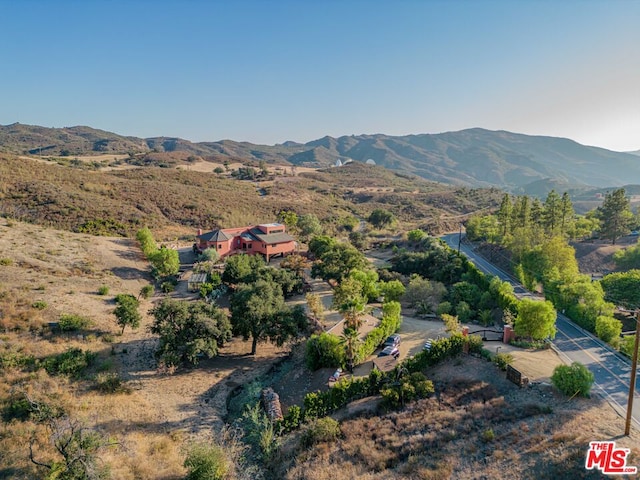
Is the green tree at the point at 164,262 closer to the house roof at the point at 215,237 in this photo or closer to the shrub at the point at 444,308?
the house roof at the point at 215,237

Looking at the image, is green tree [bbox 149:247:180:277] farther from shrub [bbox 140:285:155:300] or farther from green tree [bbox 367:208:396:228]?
green tree [bbox 367:208:396:228]

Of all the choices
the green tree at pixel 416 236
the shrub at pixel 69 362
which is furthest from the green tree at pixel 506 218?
the shrub at pixel 69 362

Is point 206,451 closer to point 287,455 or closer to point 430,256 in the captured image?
point 287,455

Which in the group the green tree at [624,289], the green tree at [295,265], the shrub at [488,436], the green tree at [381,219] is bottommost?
the shrub at [488,436]

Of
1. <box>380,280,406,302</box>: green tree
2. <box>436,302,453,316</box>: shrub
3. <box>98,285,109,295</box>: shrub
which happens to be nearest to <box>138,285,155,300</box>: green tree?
<box>98,285,109,295</box>: shrub

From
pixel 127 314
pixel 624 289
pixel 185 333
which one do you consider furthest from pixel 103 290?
pixel 624 289

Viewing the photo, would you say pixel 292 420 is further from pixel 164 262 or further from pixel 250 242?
pixel 250 242

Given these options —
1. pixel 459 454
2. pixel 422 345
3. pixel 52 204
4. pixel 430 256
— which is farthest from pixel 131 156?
pixel 459 454
